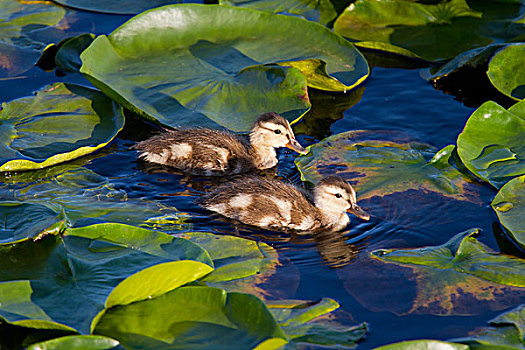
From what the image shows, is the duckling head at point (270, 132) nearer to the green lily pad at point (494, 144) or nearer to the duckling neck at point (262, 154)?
the duckling neck at point (262, 154)

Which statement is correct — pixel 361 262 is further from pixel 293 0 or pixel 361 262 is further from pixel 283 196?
pixel 293 0

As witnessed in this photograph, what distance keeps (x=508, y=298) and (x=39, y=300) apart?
308 centimetres

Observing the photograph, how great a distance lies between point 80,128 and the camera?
711 cm

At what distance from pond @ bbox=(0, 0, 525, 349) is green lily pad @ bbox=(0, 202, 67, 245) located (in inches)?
→ 1.5

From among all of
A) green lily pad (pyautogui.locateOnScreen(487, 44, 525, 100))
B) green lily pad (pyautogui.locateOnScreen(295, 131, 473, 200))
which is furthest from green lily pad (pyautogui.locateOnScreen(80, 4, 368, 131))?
green lily pad (pyautogui.locateOnScreen(487, 44, 525, 100))

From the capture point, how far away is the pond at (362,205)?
16.1ft

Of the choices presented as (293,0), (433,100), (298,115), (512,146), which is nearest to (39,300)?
(298,115)

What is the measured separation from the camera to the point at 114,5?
9.47 meters

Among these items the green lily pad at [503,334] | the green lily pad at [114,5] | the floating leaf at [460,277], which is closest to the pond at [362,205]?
the floating leaf at [460,277]

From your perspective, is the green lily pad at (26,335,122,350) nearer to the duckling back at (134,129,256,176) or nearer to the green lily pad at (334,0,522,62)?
the duckling back at (134,129,256,176)

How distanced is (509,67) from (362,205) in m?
2.50

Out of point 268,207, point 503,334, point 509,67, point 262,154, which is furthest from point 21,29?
point 503,334

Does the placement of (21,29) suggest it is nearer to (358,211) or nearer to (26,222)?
(26,222)

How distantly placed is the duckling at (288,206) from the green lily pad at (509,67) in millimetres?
2471
